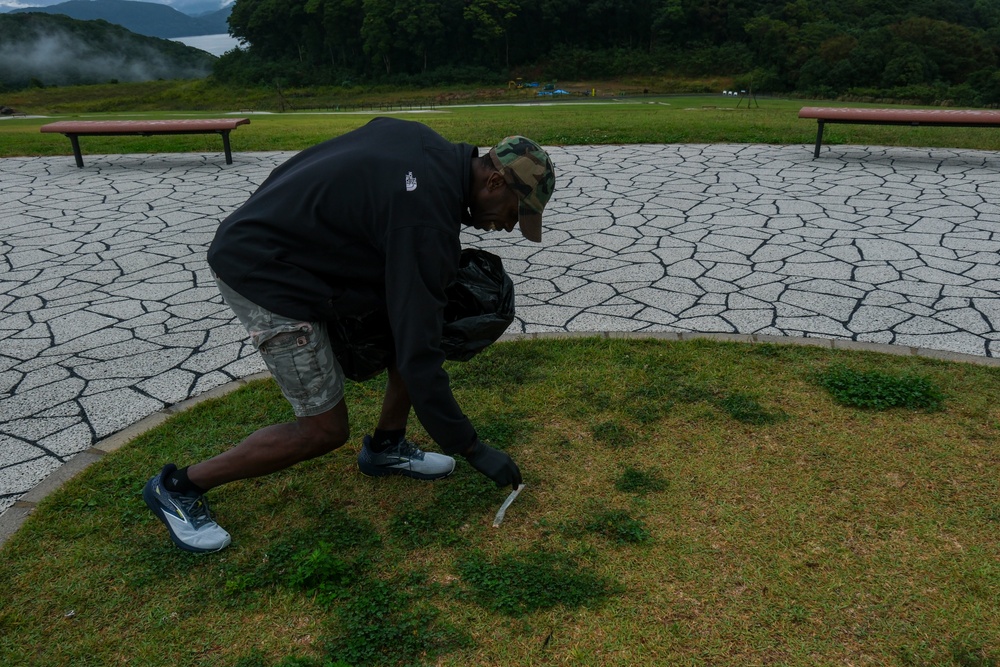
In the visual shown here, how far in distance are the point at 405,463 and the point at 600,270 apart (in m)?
3.12

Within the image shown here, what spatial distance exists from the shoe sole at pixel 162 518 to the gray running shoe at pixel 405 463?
0.69 meters

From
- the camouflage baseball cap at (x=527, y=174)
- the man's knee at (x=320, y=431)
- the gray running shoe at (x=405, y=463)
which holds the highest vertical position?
the camouflage baseball cap at (x=527, y=174)

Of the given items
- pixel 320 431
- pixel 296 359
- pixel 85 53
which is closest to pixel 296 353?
pixel 296 359

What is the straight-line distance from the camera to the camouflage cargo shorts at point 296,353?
2.49 meters

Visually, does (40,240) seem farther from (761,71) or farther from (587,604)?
(761,71)

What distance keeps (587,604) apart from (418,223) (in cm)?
133

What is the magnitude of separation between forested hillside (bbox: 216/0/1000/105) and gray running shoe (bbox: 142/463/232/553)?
176 feet

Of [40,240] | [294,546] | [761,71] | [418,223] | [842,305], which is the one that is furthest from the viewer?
[761,71]

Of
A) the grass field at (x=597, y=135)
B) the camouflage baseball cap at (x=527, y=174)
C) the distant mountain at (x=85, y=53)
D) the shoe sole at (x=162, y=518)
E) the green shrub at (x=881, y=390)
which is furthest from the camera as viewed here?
the distant mountain at (x=85, y=53)

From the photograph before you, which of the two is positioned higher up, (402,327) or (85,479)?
(402,327)

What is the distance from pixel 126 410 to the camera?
3.97m

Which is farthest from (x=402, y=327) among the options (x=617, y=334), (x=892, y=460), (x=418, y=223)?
(x=617, y=334)

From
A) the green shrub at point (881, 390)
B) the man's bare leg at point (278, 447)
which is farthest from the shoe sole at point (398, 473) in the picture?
the green shrub at point (881, 390)

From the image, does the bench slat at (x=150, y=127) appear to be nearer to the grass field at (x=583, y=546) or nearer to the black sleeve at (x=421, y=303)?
the grass field at (x=583, y=546)
